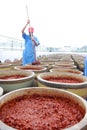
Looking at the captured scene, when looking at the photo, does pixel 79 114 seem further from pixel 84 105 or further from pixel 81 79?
pixel 81 79

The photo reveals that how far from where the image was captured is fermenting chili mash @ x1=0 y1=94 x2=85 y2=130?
0.66 m

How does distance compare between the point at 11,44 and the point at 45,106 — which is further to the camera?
the point at 11,44

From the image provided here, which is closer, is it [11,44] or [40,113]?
[40,113]

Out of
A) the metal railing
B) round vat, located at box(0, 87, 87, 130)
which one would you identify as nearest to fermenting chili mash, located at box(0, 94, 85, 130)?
round vat, located at box(0, 87, 87, 130)

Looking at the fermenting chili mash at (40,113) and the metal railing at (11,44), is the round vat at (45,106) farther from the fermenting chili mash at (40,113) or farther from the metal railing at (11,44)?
the metal railing at (11,44)

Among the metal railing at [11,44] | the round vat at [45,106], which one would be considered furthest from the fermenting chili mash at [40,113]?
the metal railing at [11,44]

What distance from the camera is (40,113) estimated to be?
77cm

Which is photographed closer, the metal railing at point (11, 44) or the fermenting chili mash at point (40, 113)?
the fermenting chili mash at point (40, 113)

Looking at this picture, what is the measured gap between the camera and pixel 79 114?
75 centimetres

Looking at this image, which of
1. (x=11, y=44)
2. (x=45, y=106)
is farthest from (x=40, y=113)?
(x=11, y=44)

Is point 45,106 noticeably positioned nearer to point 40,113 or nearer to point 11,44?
point 40,113

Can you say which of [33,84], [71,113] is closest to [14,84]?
[33,84]

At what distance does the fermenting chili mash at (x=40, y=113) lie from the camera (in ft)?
2.18

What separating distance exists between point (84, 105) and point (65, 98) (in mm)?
163
